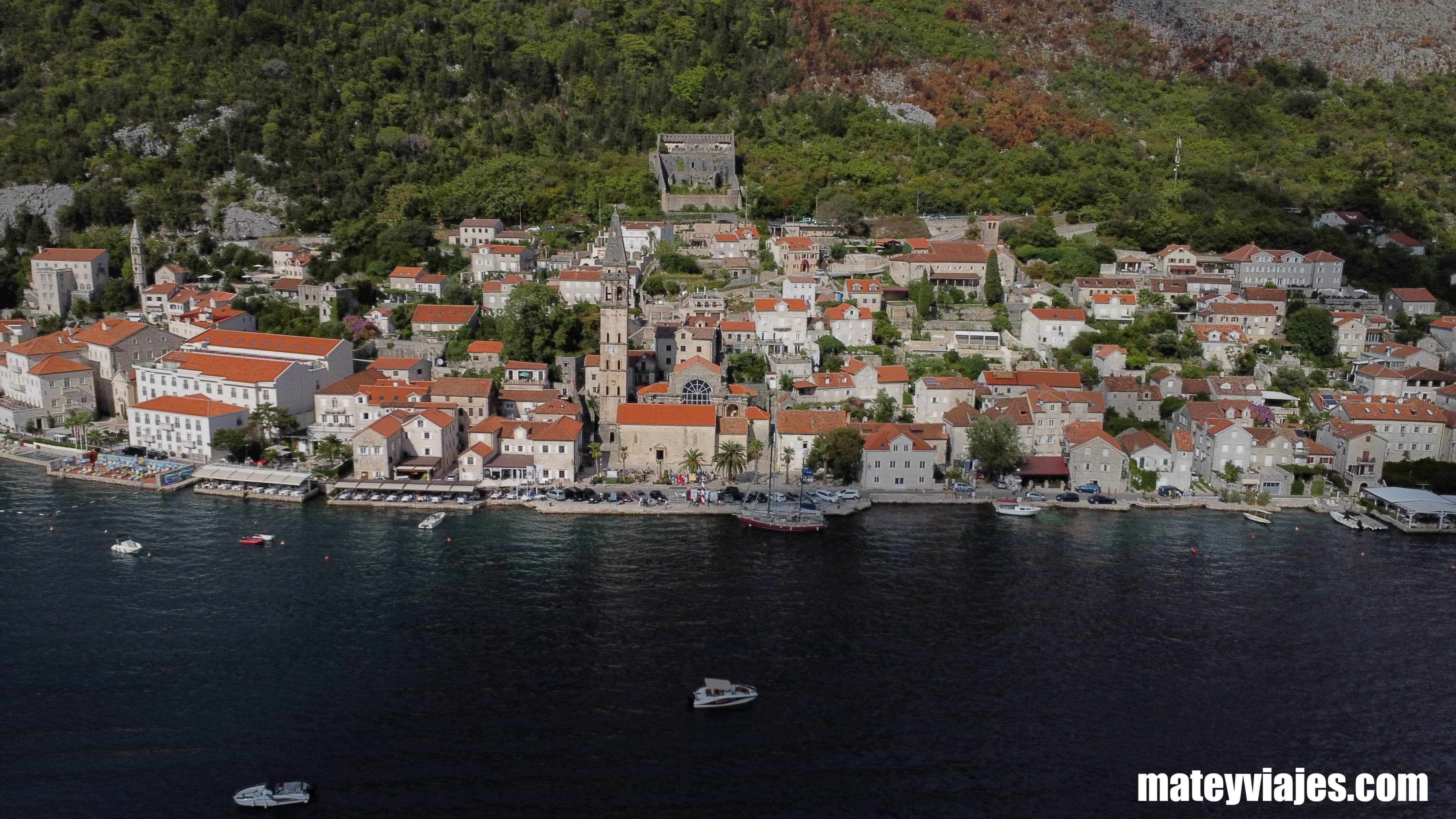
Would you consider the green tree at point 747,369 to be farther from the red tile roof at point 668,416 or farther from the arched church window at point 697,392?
the red tile roof at point 668,416

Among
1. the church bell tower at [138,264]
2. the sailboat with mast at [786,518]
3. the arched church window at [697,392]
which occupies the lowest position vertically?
the sailboat with mast at [786,518]

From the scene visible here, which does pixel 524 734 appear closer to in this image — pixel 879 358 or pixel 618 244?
pixel 618 244

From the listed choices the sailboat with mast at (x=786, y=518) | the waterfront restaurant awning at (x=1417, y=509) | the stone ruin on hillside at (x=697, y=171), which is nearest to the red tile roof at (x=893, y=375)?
the sailboat with mast at (x=786, y=518)

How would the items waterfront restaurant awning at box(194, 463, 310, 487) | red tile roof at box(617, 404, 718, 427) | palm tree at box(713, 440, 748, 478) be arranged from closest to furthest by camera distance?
waterfront restaurant awning at box(194, 463, 310, 487), palm tree at box(713, 440, 748, 478), red tile roof at box(617, 404, 718, 427)

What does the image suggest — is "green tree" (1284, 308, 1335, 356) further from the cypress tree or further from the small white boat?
the small white boat

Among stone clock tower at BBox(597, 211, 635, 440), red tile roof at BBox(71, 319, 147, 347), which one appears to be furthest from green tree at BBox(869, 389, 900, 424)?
red tile roof at BBox(71, 319, 147, 347)

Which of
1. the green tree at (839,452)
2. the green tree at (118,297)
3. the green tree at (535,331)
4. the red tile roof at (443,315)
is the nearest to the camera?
the green tree at (839,452)

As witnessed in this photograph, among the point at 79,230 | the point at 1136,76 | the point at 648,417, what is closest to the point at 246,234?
the point at 79,230
